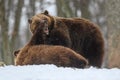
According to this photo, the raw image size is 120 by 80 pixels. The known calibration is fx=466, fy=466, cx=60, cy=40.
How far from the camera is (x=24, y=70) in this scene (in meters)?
4.32

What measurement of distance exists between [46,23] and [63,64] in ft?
4.73

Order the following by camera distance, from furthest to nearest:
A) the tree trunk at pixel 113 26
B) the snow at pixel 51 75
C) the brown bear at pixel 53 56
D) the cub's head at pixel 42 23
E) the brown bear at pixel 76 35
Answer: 1. the tree trunk at pixel 113 26
2. the brown bear at pixel 76 35
3. the cub's head at pixel 42 23
4. the brown bear at pixel 53 56
5. the snow at pixel 51 75

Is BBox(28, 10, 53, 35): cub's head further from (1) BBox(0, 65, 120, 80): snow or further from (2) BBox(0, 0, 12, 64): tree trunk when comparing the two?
(2) BBox(0, 0, 12, 64): tree trunk

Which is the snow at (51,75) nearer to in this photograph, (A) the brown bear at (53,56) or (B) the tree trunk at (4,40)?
(A) the brown bear at (53,56)

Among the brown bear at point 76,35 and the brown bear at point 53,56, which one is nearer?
the brown bear at point 53,56

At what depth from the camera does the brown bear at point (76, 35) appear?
6801 mm

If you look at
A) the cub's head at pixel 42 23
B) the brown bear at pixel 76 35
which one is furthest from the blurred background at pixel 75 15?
the cub's head at pixel 42 23

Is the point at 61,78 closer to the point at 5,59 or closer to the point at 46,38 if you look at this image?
the point at 46,38

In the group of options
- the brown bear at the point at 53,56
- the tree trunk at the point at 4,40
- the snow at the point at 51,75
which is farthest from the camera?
the tree trunk at the point at 4,40

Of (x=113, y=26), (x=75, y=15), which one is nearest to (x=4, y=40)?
(x=75, y=15)

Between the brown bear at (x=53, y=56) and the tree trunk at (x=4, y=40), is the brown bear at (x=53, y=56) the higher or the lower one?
the higher one

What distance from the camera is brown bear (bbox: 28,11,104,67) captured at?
680 centimetres

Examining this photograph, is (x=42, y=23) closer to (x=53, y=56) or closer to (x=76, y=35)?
(x=76, y=35)

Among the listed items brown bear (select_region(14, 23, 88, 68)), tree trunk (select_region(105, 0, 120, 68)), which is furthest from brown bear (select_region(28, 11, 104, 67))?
tree trunk (select_region(105, 0, 120, 68))
